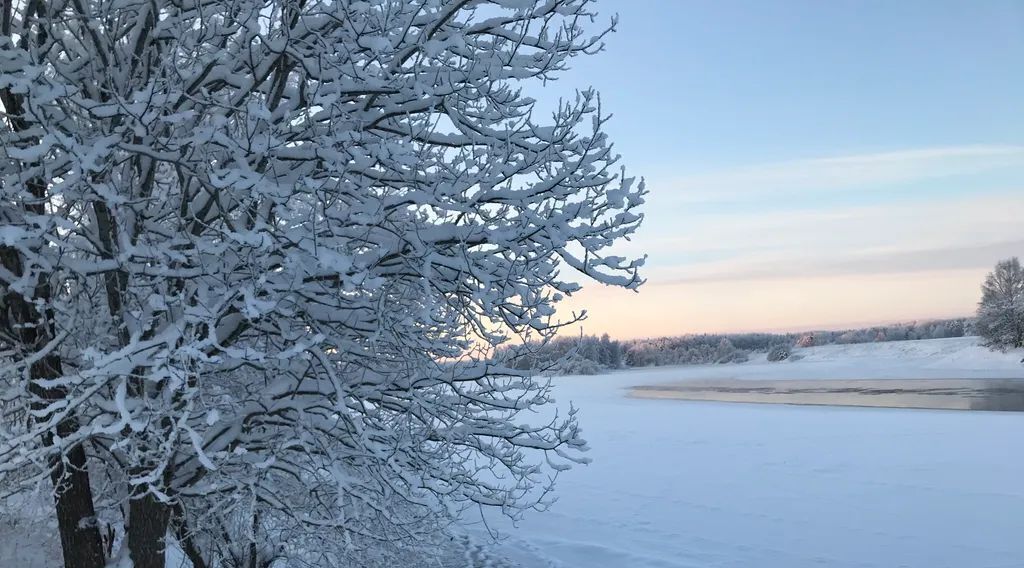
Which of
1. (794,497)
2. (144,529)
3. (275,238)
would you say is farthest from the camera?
(794,497)

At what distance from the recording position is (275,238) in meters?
3.87

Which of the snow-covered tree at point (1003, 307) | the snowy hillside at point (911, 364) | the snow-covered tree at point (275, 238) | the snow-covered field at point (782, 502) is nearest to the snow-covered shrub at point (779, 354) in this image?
the snowy hillside at point (911, 364)

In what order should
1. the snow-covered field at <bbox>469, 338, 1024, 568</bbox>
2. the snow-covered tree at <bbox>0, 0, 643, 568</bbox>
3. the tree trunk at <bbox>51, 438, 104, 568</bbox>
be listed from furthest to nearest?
the snow-covered field at <bbox>469, 338, 1024, 568</bbox>
the tree trunk at <bbox>51, 438, 104, 568</bbox>
the snow-covered tree at <bbox>0, 0, 643, 568</bbox>

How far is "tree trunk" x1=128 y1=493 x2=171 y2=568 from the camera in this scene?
4.89m

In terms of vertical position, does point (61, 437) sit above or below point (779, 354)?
above

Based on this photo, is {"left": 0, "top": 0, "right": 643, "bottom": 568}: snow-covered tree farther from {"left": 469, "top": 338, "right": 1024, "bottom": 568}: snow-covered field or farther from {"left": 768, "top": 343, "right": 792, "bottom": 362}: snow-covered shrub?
{"left": 768, "top": 343, "right": 792, "bottom": 362}: snow-covered shrub

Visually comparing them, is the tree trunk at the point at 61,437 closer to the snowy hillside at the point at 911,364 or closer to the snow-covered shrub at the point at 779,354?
the snowy hillside at the point at 911,364

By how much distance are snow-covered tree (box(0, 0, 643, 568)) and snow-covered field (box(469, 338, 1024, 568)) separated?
6183 millimetres

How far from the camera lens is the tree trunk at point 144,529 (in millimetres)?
4895

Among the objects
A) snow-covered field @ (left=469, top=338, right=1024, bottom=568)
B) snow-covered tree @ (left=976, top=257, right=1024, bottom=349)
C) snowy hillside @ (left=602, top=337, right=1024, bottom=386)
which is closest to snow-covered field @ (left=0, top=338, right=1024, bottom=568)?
snow-covered field @ (left=469, top=338, right=1024, bottom=568)

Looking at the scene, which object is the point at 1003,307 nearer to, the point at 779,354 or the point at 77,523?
the point at 779,354

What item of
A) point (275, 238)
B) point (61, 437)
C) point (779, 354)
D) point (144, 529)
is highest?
point (275, 238)

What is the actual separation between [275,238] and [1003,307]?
66002 mm

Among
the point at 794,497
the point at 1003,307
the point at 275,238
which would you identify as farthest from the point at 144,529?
the point at 1003,307
